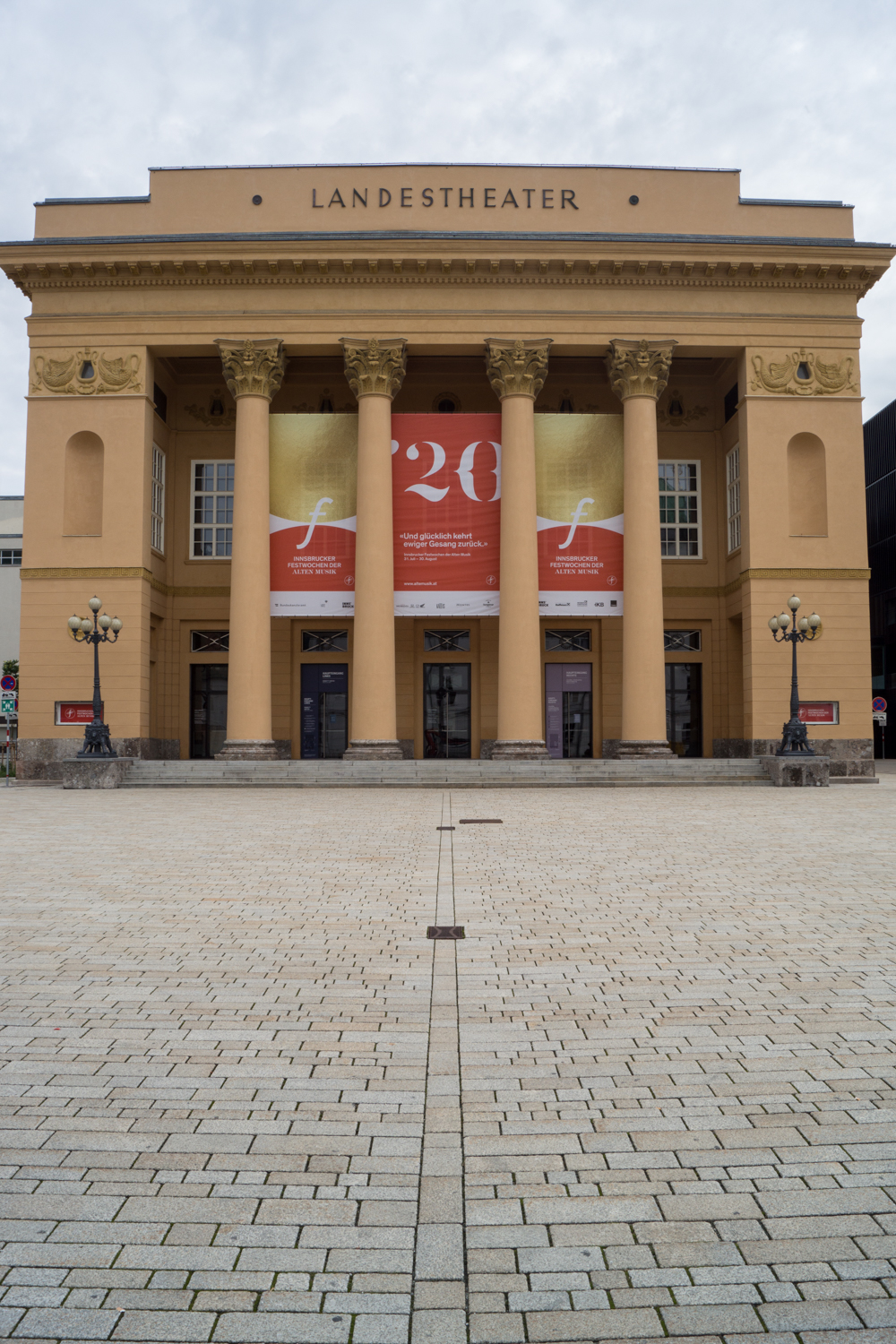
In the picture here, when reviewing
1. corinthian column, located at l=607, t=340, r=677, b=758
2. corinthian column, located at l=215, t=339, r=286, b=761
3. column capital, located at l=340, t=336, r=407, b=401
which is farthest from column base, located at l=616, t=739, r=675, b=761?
column capital, located at l=340, t=336, r=407, b=401

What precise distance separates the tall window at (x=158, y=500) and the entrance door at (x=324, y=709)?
611cm

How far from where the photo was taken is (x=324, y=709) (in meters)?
33.9

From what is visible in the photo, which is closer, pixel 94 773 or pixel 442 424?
pixel 94 773

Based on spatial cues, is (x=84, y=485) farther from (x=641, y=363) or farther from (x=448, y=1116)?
(x=448, y=1116)

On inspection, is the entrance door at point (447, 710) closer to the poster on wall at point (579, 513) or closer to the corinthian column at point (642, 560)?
the poster on wall at point (579, 513)

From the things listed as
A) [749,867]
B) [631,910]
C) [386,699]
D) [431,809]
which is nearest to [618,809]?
[431,809]

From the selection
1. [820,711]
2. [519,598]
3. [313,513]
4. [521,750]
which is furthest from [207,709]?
[820,711]

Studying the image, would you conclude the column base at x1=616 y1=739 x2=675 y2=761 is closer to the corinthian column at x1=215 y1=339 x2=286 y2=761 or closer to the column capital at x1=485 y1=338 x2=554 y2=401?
the corinthian column at x1=215 y1=339 x2=286 y2=761

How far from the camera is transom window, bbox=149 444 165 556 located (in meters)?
31.6

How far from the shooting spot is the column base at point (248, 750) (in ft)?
93.6

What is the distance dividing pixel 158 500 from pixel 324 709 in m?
8.55

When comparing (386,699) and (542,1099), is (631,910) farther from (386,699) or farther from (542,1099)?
(386,699)

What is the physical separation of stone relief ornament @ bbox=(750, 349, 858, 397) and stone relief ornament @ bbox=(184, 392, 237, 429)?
54.6 ft

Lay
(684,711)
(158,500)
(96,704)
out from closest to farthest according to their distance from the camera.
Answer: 1. (96,704)
2. (158,500)
3. (684,711)
